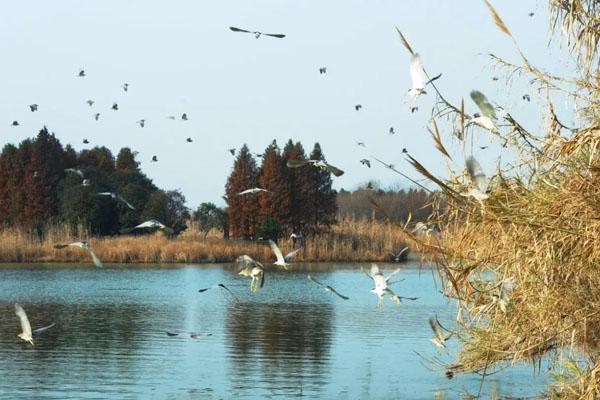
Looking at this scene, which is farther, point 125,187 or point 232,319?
point 125,187

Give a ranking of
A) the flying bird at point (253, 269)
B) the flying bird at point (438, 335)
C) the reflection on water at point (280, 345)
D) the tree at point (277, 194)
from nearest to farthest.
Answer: the flying bird at point (438, 335) → the flying bird at point (253, 269) → the reflection on water at point (280, 345) → the tree at point (277, 194)

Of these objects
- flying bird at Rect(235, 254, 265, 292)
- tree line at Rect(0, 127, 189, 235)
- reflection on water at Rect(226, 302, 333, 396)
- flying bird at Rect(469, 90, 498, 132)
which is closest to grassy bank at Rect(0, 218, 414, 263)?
tree line at Rect(0, 127, 189, 235)

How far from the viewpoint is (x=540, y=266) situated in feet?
32.3

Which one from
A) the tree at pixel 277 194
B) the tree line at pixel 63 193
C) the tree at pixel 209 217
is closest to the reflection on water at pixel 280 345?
the tree line at pixel 63 193

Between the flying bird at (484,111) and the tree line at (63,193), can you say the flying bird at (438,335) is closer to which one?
the flying bird at (484,111)

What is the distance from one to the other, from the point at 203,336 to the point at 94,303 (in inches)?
309

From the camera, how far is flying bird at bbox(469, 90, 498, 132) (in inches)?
371

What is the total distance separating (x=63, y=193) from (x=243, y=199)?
869 cm

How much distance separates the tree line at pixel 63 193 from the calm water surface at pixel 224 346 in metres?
14.8

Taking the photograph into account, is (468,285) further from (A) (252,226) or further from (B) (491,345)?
(A) (252,226)

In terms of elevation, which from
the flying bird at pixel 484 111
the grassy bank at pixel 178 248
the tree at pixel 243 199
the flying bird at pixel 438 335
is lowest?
the flying bird at pixel 438 335

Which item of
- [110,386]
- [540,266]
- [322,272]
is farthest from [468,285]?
[322,272]

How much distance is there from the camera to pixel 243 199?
2089 inches

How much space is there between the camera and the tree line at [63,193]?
1928 inches
